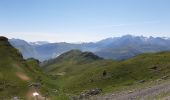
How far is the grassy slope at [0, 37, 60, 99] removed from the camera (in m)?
121

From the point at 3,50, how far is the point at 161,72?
2945 inches

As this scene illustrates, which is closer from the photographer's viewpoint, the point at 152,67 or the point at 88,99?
the point at 88,99

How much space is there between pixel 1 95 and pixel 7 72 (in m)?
24.1

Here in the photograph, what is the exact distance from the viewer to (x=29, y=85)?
12600cm

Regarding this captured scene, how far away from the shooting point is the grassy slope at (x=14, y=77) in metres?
121

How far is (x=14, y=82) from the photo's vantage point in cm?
12938

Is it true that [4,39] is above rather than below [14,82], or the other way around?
above

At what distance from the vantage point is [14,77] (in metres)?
136

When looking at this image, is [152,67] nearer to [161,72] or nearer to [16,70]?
[161,72]

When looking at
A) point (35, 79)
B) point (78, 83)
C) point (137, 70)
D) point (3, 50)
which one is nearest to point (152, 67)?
point (137, 70)

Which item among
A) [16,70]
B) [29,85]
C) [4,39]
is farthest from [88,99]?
[4,39]

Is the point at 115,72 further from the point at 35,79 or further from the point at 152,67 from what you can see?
the point at 35,79

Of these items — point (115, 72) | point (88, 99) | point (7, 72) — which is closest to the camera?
point (88, 99)

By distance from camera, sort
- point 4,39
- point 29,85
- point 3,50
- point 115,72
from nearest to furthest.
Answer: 1. point 29,85
2. point 115,72
3. point 3,50
4. point 4,39
